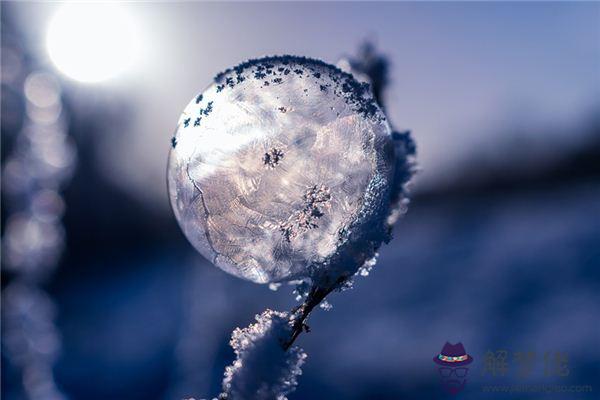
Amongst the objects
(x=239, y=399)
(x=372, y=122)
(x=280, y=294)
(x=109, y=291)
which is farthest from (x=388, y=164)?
(x=109, y=291)

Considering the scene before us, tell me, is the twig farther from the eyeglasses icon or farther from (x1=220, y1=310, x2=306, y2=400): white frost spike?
the eyeglasses icon

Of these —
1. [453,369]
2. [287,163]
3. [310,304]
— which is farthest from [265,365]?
[453,369]

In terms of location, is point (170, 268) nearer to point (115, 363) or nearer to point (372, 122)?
point (115, 363)

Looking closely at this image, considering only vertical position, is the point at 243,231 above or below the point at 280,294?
below

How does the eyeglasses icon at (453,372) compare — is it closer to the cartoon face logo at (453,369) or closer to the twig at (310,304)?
the cartoon face logo at (453,369)

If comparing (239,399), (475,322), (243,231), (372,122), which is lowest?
(239,399)

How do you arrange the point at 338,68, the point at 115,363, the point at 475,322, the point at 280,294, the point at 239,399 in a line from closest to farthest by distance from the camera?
the point at 239,399 → the point at 338,68 → the point at 475,322 → the point at 115,363 → the point at 280,294
